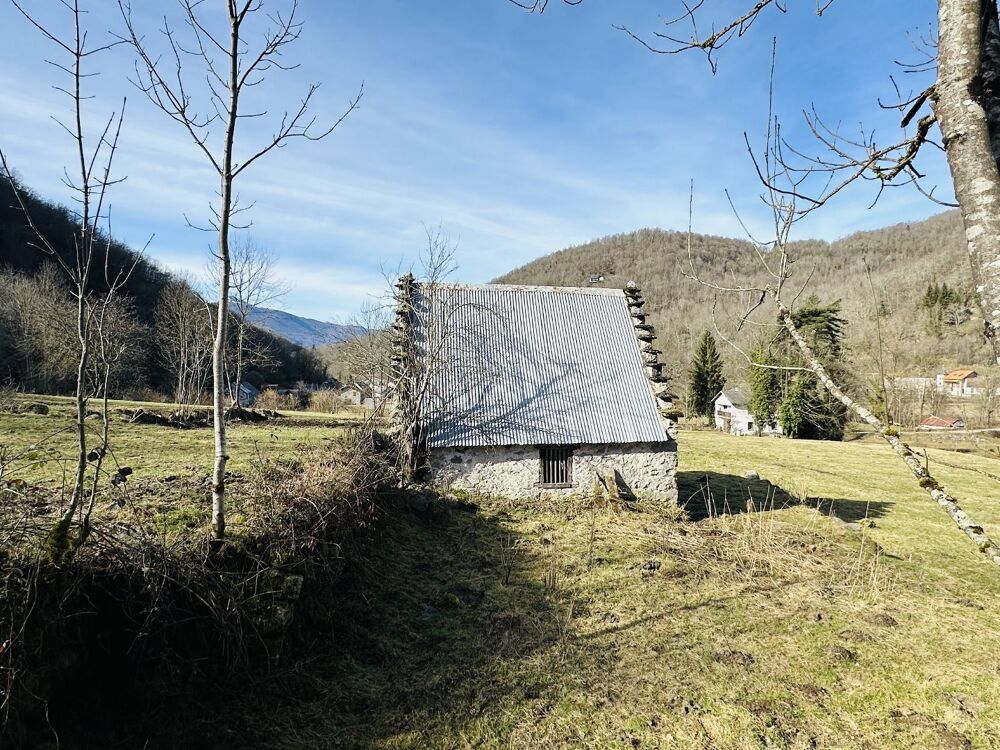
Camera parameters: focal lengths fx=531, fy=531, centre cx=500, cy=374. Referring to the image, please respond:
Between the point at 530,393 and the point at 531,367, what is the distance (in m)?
1.07

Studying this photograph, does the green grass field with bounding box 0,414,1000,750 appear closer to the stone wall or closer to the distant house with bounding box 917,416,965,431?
the stone wall

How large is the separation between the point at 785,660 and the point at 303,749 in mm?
6189

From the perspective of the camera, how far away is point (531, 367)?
15789 mm

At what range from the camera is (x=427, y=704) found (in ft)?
19.4

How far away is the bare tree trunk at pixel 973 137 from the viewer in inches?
85.0

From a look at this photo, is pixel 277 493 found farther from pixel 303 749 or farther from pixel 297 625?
pixel 303 749

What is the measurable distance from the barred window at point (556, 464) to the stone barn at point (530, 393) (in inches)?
1.1

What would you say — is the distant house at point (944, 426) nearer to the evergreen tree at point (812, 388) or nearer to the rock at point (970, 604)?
the rock at point (970, 604)

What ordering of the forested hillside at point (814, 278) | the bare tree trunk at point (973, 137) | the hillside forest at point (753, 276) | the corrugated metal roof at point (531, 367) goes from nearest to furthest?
the bare tree trunk at point (973, 137)
the corrugated metal roof at point (531, 367)
the hillside forest at point (753, 276)
the forested hillside at point (814, 278)

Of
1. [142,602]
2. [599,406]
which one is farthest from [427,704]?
[599,406]

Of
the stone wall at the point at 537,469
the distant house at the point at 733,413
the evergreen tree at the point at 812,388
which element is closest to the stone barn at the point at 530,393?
the stone wall at the point at 537,469

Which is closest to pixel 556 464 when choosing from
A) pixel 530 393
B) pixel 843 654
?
pixel 530 393

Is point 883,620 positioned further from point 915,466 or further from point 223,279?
point 223,279

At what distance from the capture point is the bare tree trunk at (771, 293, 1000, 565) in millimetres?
2299
